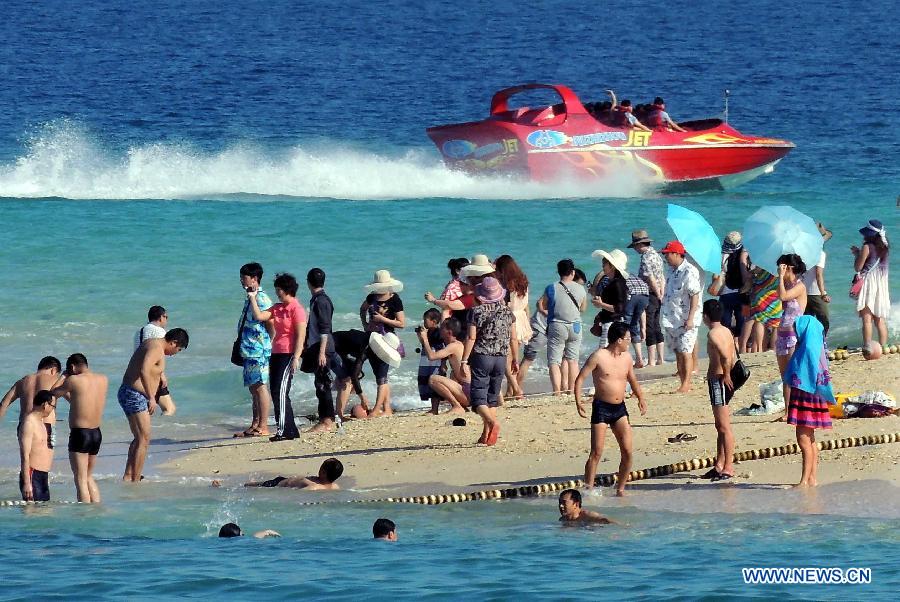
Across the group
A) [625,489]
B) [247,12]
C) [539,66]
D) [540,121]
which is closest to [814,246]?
[625,489]

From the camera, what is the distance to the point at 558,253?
78.6 feet

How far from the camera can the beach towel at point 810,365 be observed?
35.3 ft

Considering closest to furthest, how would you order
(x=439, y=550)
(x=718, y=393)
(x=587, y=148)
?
(x=439, y=550) < (x=718, y=393) < (x=587, y=148)

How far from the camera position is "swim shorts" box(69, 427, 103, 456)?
11.3 metres

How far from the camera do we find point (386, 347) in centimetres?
1363

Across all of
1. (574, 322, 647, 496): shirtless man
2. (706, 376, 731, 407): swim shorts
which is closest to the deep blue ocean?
(574, 322, 647, 496): shirtless man

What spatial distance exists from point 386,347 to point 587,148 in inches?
671

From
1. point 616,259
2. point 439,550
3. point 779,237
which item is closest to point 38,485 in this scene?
point 439,550

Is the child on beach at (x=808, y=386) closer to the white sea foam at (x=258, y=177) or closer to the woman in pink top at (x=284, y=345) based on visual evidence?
the woman in pink top at (x=284, y=345)

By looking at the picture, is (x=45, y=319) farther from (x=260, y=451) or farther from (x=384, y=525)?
(x=384, y=525)

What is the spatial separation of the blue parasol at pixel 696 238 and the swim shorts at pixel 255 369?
3.67 m

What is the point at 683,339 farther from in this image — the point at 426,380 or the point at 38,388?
the point at 38,388

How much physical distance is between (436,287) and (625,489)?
33.7 feet

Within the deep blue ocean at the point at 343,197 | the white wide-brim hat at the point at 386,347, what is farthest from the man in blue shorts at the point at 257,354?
the white wide-brim hat at the point at 386,347
